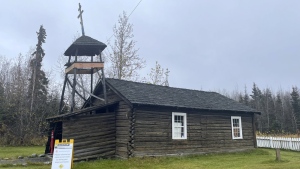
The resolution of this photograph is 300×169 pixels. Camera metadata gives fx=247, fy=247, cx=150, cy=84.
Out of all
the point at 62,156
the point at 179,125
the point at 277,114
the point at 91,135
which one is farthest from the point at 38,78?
the point at 277,114

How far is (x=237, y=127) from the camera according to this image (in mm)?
19047

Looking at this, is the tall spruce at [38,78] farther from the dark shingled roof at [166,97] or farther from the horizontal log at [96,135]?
the horizontal log at [96,135]

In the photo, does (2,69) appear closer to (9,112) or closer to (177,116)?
(9,112)

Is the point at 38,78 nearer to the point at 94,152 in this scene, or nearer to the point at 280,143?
the point at 94,152

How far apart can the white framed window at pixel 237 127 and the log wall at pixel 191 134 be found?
1.00 feet

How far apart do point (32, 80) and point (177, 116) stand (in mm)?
→ 23569

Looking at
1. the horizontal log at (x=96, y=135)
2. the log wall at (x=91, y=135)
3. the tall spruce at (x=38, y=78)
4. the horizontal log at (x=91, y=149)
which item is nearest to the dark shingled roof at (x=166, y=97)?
the log wall at (x=91, y=135)

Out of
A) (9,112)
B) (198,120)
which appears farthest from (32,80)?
(198,120)

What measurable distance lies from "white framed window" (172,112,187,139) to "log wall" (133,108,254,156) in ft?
0.91

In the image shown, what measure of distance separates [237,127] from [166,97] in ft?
21.6

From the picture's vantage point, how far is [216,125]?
1769 centimetres

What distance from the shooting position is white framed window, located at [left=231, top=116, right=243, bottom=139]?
61.7ft

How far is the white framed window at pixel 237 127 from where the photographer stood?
740 inches

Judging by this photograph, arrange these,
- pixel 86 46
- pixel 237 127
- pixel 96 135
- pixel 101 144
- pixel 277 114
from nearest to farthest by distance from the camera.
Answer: pixel 96 135 → pixel 101 144 → pixel 86 46 → pixel 237 127 → pixel 277 114
